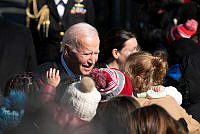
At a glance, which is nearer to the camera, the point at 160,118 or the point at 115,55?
the point at 160,118

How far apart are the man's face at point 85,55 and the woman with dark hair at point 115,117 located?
972 millimetres

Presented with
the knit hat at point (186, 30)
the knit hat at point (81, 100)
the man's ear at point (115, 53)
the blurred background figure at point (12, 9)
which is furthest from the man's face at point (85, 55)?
the blurred background figure at point (12, 9)

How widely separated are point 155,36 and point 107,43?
3680 millimetres

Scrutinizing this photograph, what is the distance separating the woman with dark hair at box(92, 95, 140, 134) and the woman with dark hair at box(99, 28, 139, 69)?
4.49 feet

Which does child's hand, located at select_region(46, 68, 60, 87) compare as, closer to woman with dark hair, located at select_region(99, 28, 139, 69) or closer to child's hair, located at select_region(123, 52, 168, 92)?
child's hair, located at select_region(123, 52, 168, 92)

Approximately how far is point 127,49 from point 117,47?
102 mm

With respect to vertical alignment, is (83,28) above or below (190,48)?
above

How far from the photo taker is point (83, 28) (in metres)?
3.26

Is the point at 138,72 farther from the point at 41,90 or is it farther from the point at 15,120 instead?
the point at 15,120

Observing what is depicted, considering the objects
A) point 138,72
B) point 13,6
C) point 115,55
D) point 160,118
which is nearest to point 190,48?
point 115,55

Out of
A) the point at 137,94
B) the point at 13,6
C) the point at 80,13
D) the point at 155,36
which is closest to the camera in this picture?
the point at 137,94

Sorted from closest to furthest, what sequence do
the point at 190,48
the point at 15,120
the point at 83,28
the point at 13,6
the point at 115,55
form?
the point at 15,120 → the point at 83,28 → the point at 115,55 → the point at 190,48 → the point at 13,6

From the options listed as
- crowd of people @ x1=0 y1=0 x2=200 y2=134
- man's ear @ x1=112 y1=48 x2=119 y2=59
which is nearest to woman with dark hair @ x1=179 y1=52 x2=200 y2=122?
crowd of people @ x1=0 y1=0 x2=200 y2=134

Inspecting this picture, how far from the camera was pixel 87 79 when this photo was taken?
86.2 inches
